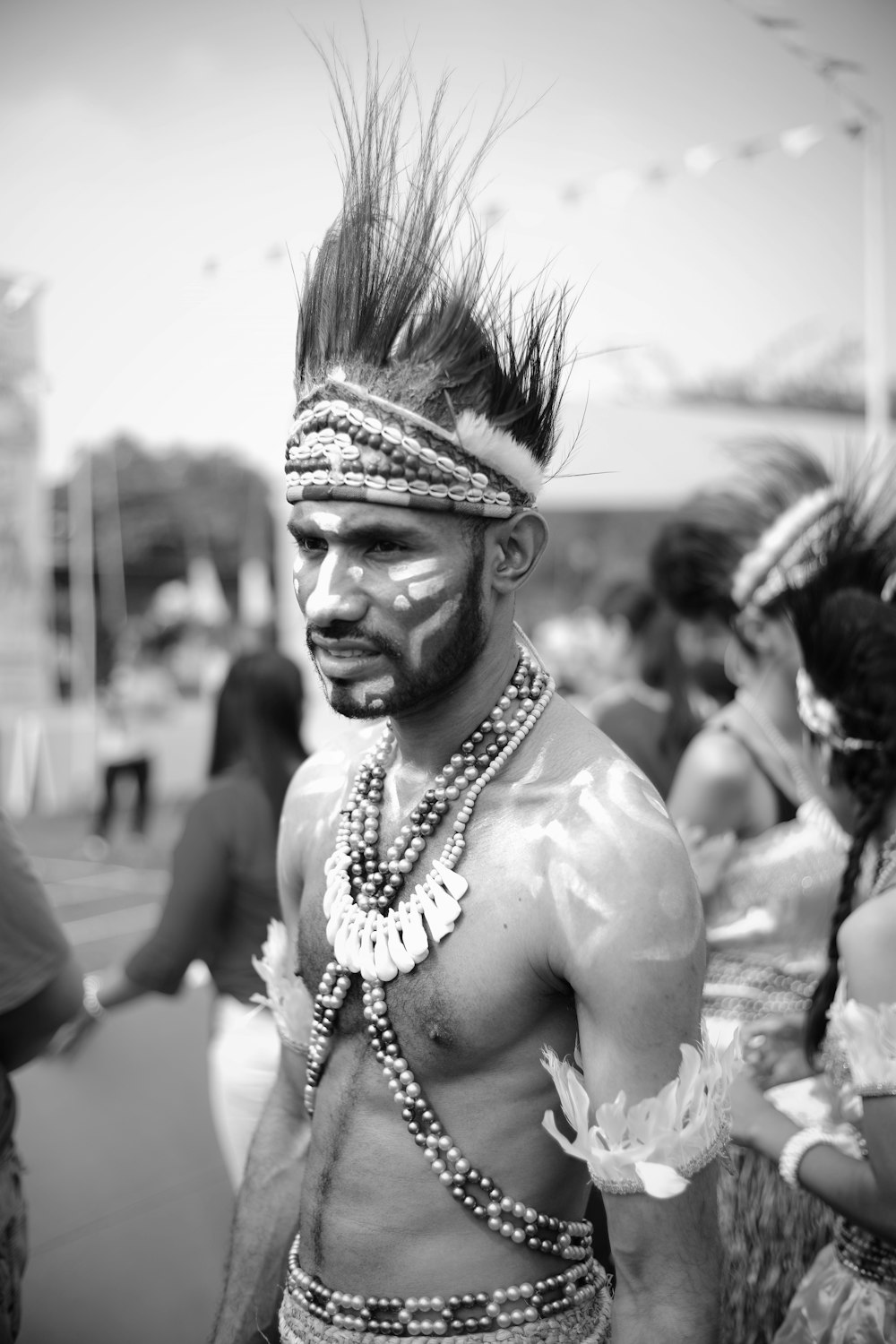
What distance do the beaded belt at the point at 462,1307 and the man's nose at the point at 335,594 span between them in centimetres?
92

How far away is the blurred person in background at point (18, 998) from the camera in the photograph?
229 cm

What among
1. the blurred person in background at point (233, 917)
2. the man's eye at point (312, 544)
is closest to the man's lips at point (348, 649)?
the man's eye at point (312, 544)

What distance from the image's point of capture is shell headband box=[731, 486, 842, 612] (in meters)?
3.49

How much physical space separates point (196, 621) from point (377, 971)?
17.8 meters

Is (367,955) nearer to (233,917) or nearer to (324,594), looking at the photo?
(324,594)

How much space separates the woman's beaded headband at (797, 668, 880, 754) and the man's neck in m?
0.76

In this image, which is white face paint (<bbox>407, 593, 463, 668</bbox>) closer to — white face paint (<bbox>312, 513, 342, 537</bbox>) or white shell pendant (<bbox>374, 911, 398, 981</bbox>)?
white face paint (<bbox>312, 513, 342, 537</bbox>)

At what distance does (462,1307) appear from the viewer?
1.64 m

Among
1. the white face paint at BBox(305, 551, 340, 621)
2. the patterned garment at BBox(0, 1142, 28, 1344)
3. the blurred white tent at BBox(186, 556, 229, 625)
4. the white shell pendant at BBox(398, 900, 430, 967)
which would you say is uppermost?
the white face paint at BBox(305, 551, 340, 621)

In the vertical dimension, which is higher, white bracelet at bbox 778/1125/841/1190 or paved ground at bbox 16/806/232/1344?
white bracelet at bbox 778/1125/841/1190

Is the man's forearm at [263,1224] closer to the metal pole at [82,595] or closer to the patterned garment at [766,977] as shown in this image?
the patterned garment at [766,977]

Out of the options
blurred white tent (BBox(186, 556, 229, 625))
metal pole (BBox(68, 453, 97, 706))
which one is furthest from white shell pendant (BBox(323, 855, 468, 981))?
blurred white tent (BBox(186, 556, 229, 625))

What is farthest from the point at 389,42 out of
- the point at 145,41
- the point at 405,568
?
the point at 145,41

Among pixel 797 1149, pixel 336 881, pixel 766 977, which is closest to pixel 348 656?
pixel 336 881
